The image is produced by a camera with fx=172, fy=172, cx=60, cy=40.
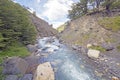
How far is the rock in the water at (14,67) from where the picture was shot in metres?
21.7

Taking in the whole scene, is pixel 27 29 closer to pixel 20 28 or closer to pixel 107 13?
pixel 20 28

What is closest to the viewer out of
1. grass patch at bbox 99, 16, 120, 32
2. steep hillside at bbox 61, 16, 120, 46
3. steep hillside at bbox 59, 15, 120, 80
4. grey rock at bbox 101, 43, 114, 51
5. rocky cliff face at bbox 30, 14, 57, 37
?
steep hillside at bbox 59, 15, 120, 80

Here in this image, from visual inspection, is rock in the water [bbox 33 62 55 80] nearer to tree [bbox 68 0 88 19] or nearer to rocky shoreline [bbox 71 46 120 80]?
rocky shoreline [bbox 71 46 120 80]

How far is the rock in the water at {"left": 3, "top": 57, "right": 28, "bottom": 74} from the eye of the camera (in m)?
21.7

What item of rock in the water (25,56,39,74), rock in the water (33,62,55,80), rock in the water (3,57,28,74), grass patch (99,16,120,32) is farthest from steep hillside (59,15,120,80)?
rock in the water (3,57,28,74)

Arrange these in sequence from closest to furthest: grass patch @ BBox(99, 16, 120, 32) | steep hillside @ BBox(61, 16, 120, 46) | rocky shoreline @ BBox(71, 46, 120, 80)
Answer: rocky shoreline @ BBox(71, 46, 120, 80)
steep hillside @ BBox(61, 16, 120, 46)
grass patch @ BBox(99, 16, 120, 32)

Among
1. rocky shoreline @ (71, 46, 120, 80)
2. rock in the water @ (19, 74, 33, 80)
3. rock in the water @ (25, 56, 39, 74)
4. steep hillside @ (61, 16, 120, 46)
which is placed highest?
steep hillside @ (61, 16, 120, 46)

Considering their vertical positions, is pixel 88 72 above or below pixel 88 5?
below

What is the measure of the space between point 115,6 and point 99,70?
3711 centimetres

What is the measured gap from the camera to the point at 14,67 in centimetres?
2222

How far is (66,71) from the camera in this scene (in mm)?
23672

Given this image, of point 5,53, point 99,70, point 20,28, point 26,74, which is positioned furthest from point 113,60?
point 20,28

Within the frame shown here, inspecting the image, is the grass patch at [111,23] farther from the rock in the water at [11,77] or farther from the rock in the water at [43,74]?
the rock in the water at [11,77]

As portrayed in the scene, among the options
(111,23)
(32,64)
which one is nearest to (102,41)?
(111,23)
